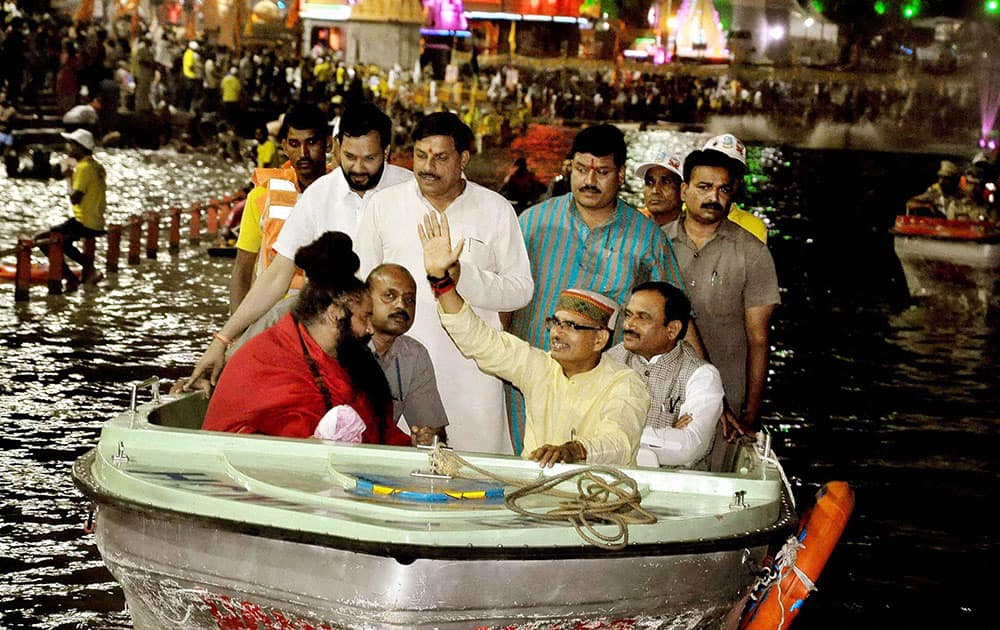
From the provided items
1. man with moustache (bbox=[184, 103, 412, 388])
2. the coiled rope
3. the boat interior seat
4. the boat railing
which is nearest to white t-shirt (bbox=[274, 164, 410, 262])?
man with moustache (bbox=[184, 103, 412, 388])

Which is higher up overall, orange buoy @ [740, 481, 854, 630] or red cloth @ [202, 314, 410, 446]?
red cloth @ [202, 314, 410, 446]

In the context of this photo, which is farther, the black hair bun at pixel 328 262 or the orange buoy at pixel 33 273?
the orange buoy at pixel 33 273

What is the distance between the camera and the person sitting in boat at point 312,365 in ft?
19.1

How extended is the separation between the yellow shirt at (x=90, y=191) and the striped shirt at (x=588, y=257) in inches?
377

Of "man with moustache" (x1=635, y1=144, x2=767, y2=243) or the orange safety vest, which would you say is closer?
the orange safety vest

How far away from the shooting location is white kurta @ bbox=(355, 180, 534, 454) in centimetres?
681

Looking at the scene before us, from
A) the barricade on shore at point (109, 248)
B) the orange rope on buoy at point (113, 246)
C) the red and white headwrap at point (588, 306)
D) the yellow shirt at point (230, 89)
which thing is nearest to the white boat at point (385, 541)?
the red and white headwrap at point (588, 306)

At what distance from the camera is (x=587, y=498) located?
17.2 ft

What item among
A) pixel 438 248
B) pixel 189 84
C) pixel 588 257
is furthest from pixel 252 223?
pixel 189 84

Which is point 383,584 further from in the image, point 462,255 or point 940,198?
point 940,198

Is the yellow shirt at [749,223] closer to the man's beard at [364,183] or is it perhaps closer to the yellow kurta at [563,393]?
the man's beard at [364,183]

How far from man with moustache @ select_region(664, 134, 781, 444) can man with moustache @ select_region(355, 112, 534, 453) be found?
40.5 inches

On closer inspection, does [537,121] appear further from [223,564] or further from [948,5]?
[223,564]

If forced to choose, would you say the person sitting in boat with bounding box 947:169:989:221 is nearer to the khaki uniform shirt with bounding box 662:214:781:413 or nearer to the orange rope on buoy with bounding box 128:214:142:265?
the orange rope on buoy with bounding box 128:214:142:265
